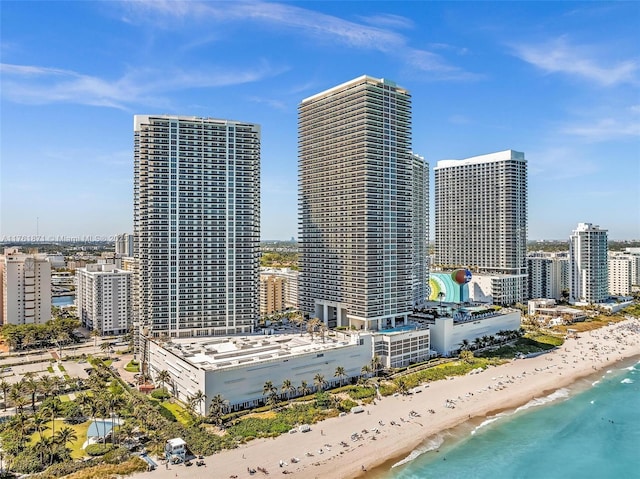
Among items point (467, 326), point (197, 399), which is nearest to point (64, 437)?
point (197, 399)

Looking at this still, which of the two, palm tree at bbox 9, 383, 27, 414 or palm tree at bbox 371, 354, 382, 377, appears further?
palm tree at bbox 371, 354, 382, 377

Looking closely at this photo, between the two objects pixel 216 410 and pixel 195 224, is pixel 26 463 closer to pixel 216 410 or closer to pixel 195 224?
pixel 216 410

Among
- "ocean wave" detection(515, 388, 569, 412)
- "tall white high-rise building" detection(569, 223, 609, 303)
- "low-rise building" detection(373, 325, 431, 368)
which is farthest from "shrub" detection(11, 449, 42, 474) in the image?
"tall white high-rise building" detection(569, 223, 609, 303)

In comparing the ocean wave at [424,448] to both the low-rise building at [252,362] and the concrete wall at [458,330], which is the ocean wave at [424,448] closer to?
the low-rise building at [252,362]

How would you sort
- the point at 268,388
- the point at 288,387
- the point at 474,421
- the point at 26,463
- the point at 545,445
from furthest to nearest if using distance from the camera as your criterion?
the point at 288,387
the point at 474,421
the point at 268,388
the point at 545,445
the point at 26,463

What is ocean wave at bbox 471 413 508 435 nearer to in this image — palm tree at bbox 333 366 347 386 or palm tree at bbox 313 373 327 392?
palm tree at bbox 333 366 347 386

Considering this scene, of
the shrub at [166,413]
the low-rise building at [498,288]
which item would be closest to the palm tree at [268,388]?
the shrub at [166,413]

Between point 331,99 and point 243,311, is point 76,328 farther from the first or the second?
point 331,99

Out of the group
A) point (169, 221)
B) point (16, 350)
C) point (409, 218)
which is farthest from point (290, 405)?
point (16, 350)
